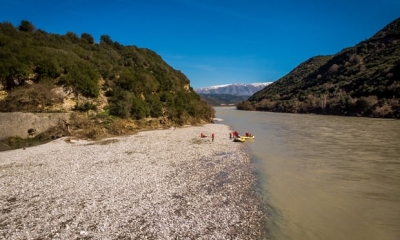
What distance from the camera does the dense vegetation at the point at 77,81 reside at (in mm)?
28234

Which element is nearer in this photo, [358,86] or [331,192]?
[331,192]

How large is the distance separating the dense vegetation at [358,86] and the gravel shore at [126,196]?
56580 millimetres

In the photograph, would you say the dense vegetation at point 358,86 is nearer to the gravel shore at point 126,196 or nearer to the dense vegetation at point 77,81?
the dense vegetation at point 77,81

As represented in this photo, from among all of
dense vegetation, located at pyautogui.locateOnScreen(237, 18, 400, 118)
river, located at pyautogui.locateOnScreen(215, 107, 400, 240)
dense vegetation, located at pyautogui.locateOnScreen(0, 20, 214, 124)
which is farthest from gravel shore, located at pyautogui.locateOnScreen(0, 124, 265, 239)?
dense vegetation, located at pyautogui.locateOnScreen(237, 18, 400, 118)

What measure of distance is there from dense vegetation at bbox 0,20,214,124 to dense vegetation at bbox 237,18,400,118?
4201 centimetres

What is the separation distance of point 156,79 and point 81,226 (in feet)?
140

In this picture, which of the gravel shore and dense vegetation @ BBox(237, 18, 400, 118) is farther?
dense vegetation @ BBox(237, 18, 400, 118)

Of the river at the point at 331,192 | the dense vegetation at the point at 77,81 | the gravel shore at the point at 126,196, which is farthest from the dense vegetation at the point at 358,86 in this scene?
the gravel shore at the point at 126,196

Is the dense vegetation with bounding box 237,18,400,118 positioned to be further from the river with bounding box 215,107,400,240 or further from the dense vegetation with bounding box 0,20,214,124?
the river with bounding box 215,107,400,240

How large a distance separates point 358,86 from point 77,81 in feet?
250

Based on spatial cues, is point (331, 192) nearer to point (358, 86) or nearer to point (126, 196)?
point (126, 196)

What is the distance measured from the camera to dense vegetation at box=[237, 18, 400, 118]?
59.8 meters

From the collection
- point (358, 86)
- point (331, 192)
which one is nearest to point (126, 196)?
point (331, 192)

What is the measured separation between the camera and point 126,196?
11016 mm
